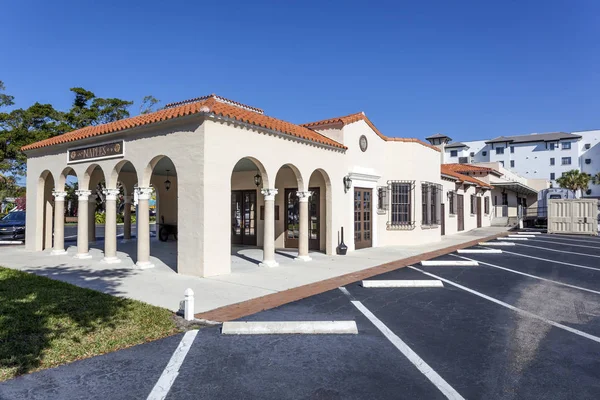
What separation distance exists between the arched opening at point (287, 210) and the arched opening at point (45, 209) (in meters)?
8.35

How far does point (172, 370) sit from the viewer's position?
12.6ft

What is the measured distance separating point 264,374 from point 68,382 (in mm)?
1867

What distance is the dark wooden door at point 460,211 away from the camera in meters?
23.5

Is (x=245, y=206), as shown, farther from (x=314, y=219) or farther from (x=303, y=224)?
(x=303, y=224)

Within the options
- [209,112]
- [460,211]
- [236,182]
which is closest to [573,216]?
[460,211]

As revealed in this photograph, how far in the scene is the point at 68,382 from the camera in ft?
11.8

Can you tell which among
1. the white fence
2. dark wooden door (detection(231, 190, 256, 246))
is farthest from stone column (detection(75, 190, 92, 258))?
the white fence

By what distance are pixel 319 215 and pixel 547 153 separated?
6182cm

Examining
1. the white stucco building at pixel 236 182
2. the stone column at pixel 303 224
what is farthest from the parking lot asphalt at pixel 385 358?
the stone column at pixel 303 224

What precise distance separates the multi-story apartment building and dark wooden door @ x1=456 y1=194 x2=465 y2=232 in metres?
35.1

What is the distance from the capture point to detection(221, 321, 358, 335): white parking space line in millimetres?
4918

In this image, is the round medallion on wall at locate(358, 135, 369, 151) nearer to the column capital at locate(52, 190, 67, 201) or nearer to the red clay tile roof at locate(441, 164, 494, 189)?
the red clay tile roof at locate(441, 164, 494, 189)

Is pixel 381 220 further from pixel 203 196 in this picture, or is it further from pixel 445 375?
pixel 445 375

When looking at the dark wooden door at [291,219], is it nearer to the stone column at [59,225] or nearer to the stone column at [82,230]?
the stone column at [82,230]
